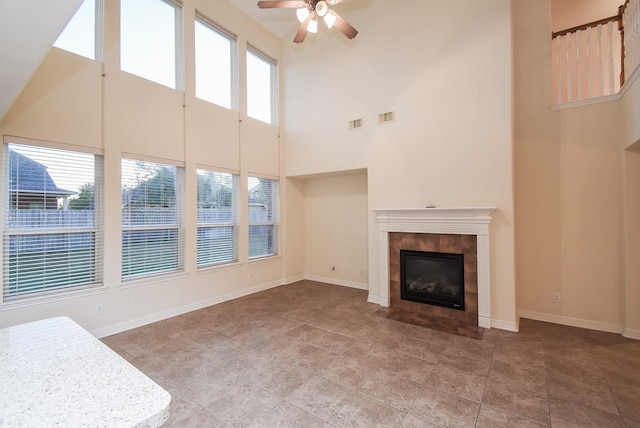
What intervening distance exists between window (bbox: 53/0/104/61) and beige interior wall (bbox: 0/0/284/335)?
0.33 ft

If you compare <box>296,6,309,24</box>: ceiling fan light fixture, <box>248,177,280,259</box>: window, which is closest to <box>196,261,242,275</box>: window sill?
<box>248,177,280,259</box>: window

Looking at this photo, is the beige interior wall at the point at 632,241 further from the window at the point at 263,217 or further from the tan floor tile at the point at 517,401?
the window at the point at 263,217

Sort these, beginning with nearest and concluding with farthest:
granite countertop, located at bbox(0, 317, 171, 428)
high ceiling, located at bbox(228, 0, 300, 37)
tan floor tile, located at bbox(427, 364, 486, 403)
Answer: granite countertop, located at bbox(0, 317, 171, 428)
tan floor tile, located at bbox(427, 364, 486, 403)
high ceiling, located at bbox(228, 0, 300, 37)

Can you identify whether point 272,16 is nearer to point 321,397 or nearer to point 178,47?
point 178,47

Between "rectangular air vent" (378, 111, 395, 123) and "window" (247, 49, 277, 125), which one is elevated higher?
"window" (247, 49, 277, 125)

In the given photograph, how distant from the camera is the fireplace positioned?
3.97 meters

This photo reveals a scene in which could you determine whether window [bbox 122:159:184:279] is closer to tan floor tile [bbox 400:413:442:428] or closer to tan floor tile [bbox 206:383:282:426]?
tan floor tile [bbox 206:383:282:426]

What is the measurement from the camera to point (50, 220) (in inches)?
127

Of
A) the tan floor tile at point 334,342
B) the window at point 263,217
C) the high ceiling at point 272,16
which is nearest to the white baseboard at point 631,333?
the tan floor tile at point 334,342

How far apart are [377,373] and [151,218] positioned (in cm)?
357

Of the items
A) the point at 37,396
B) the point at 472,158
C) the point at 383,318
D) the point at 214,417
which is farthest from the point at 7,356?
the point at 472,158

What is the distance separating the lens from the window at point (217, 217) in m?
4.66

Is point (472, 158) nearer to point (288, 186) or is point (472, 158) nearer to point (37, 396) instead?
point (288, 186)

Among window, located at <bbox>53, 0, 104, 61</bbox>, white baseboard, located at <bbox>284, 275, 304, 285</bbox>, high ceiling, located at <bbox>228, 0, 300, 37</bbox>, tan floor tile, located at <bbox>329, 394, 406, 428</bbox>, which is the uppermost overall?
high ceiling, located at <bbox>228, 0, 300, 37</bbox>
